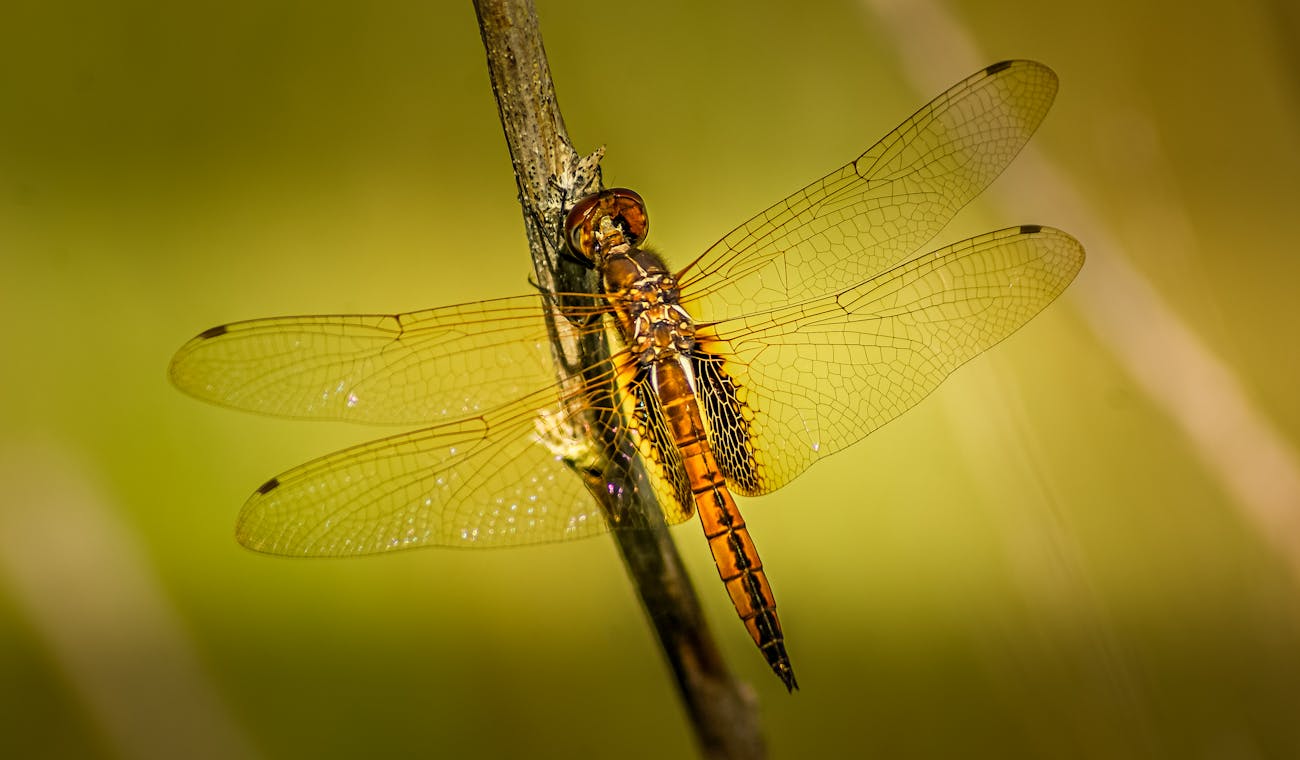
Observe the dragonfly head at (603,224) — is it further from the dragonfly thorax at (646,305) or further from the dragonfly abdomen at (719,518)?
the dragonfly abdomen at (719,518)

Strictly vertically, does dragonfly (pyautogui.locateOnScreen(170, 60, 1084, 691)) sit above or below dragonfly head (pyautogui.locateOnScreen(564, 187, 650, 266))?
below

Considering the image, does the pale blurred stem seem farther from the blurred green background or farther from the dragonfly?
the blurred green background

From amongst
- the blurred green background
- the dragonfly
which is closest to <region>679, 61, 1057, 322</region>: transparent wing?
the dragonfly

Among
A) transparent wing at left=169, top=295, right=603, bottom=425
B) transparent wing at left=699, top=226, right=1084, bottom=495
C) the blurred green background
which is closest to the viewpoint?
transparent wing at left=169, top=295, right=603, bottom=425

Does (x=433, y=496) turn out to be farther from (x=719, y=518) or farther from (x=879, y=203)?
(x=879, y=203)

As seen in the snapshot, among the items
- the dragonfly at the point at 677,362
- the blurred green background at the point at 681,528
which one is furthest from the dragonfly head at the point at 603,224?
the blurred green background at the point at 681,528
